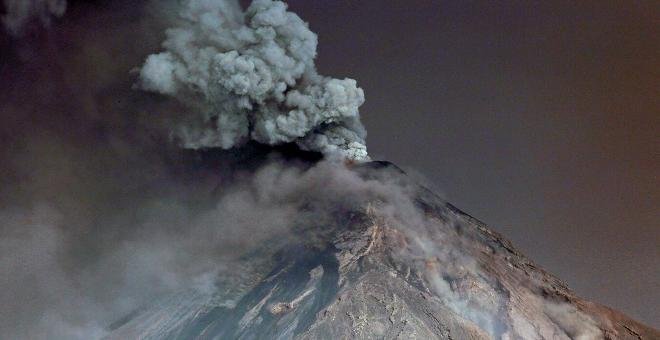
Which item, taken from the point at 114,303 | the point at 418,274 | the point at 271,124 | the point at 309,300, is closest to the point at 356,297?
the point at 309,300

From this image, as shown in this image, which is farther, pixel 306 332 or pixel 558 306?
pixel 558 306

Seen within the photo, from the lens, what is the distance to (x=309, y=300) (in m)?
26.5

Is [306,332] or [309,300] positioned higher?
[309,300]

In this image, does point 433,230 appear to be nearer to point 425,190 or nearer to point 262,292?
point 425,190

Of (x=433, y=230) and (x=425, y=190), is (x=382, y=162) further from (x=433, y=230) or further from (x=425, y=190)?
(x=433, y=230)

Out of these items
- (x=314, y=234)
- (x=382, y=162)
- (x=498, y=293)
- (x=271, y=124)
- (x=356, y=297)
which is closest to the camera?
(x=356, y=297)

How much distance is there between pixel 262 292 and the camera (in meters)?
28.8

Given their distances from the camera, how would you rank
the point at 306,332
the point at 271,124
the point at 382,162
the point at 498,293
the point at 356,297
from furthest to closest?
1. the point at 382,162
2. the point at 271,124
3. the point at 498,293
4. the point at 356,297
5. the point at 306,332

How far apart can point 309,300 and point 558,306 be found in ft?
39.7

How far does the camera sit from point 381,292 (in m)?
26.0

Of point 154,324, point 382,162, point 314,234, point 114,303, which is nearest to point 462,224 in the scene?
point 382,162

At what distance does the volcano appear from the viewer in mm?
24922

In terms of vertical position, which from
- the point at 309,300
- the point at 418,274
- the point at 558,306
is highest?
the point at 558,306

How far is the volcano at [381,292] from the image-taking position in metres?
24.9
